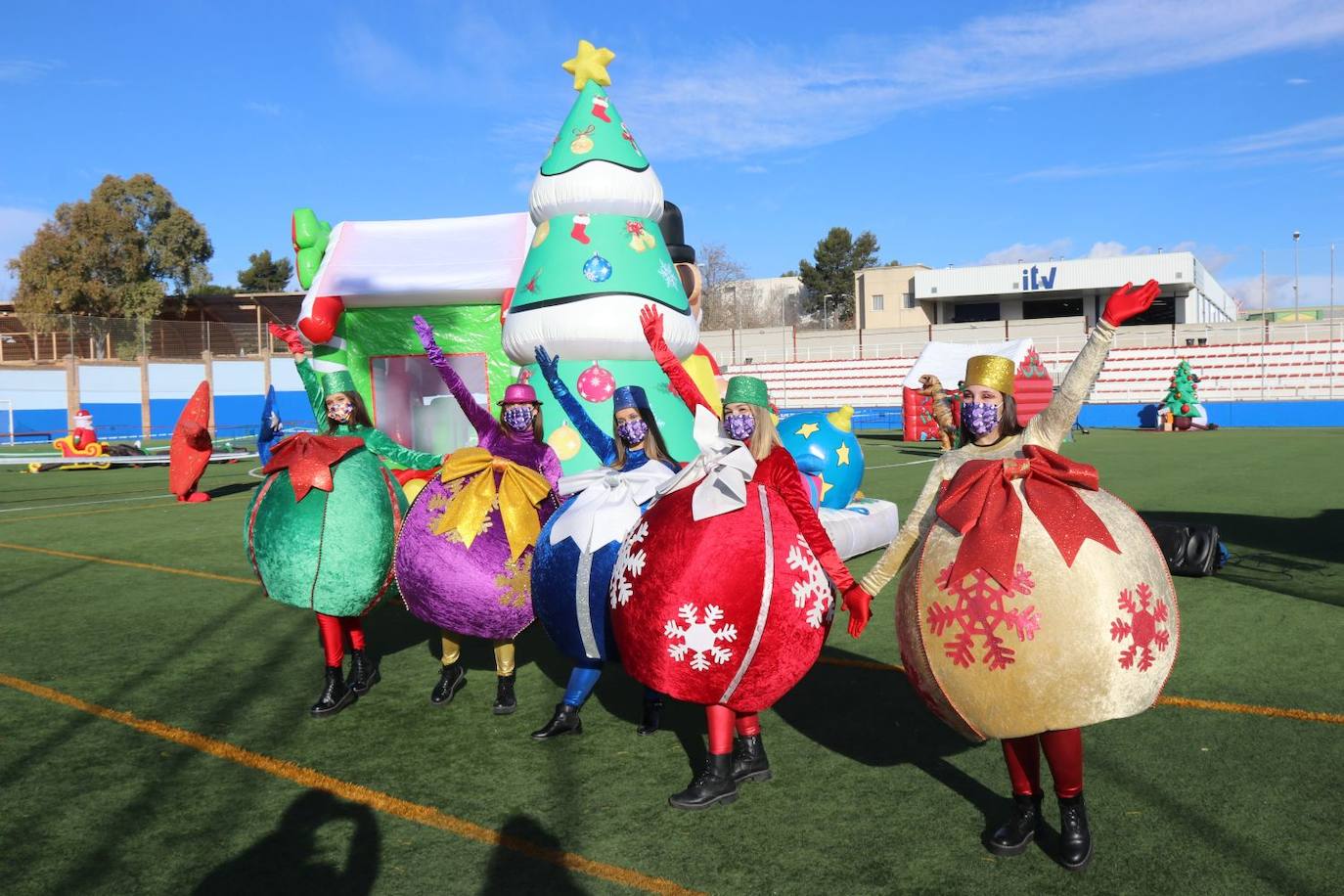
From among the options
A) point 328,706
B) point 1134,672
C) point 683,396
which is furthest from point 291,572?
point 1134,672

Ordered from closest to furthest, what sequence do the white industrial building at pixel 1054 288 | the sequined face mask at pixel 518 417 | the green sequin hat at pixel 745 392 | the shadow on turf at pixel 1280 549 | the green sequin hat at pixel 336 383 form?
1. the green sequin hat at pixel 745 392
2. the sequined face mask at pixel 518 417
3. the green sequin hat at pixel 336 383
4. the shadow on turf at pixel 1280 549
5. the white industrial building at pixel 1054 288

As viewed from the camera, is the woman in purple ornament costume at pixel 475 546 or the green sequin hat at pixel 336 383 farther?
the green sequin hat at pixel 336 383

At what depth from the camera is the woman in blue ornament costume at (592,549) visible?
191 inches

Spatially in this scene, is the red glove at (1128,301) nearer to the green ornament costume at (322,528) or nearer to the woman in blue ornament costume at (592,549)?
the woman in blue ornament costume at (592,549)

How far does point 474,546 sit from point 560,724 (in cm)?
104

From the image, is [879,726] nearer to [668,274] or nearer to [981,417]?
[981,417]

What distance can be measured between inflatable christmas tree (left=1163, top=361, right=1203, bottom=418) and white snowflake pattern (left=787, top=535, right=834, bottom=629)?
3307 cm

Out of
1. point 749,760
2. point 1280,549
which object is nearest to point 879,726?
point 749,760

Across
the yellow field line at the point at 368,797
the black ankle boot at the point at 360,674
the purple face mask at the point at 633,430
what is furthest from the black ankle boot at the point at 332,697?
the purple face mask at the point at 633,430

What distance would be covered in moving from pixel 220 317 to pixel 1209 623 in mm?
57001

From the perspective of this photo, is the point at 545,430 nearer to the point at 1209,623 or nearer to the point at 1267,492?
the point at 1209,623

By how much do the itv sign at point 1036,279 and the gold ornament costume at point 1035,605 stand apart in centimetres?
6495

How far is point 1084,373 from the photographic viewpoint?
161 inches

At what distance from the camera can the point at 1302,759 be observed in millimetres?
4770
